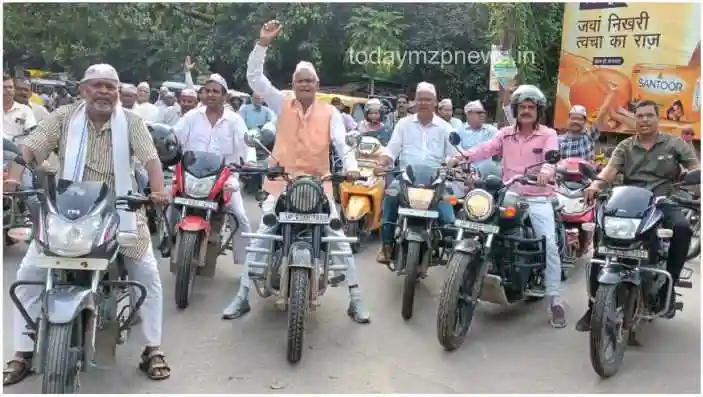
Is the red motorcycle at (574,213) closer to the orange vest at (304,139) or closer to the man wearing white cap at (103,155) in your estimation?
the orange vest at (304,139)

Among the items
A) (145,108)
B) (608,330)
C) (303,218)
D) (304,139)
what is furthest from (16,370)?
(145,108)

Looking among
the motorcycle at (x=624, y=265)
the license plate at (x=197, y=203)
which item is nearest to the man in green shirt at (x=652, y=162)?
the motorcycle at (x=624, y=265)

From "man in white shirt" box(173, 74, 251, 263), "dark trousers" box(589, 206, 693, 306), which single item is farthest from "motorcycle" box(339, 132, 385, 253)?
"dark trousers" box(589, 206, 693, 306)

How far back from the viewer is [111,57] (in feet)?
80.3

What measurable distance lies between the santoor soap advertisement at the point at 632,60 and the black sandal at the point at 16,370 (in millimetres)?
12184

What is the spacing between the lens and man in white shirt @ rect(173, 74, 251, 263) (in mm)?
6133

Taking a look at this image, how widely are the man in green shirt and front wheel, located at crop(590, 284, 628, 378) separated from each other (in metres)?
0.45

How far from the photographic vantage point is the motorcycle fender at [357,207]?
22.8ft

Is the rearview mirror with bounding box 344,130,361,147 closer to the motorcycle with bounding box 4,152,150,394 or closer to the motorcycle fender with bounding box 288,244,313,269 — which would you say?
the motorcycle fender with bounding box 288,244,313,269

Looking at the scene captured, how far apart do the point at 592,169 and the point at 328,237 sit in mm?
1782

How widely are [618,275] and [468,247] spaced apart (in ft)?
2.87

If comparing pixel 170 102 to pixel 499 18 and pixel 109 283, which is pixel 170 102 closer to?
pixel 499 18

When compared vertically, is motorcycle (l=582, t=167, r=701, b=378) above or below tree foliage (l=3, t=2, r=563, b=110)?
below

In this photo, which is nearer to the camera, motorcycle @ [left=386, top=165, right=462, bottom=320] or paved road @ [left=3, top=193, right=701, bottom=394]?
paved road @ [left=3, top=193, right=701, bottom=394]
